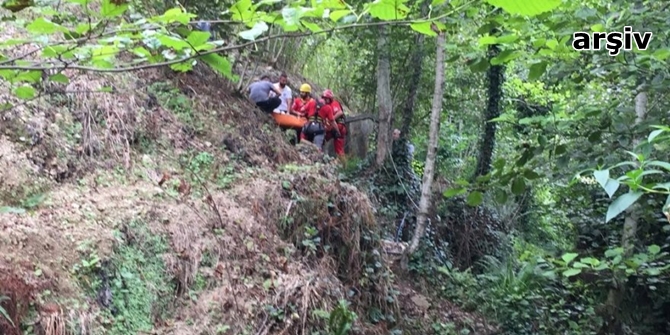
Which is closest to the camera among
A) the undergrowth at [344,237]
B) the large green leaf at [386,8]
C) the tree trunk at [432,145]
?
the large green leaf at [386,8]

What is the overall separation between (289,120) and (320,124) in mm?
502

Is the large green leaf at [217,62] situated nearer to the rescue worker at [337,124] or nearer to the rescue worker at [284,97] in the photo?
the rescue worker at [284,97]


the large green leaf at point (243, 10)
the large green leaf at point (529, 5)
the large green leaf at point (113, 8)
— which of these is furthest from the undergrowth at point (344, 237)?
the large green leaf at point (529, 5)

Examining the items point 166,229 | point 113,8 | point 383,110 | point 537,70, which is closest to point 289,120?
point 383,110

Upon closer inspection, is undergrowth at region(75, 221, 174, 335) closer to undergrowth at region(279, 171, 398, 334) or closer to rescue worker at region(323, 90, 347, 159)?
undergrowth at region(279, 171, 398, 334)

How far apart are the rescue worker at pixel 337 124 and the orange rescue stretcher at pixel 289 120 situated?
1.62 ft

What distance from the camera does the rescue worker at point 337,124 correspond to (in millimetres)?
9326

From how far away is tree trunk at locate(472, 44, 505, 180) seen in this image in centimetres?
1062

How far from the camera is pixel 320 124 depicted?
30.0 feet

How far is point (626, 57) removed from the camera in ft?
11.1

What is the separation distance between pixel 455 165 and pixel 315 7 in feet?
35.4

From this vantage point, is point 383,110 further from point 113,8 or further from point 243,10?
point 113,8

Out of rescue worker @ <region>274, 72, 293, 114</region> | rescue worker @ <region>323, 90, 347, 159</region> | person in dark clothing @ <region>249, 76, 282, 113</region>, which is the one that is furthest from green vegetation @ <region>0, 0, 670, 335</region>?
rescue worker @ <region>274, 72, 293, 114</region>

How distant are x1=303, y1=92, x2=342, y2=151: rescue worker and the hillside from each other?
1.80m
